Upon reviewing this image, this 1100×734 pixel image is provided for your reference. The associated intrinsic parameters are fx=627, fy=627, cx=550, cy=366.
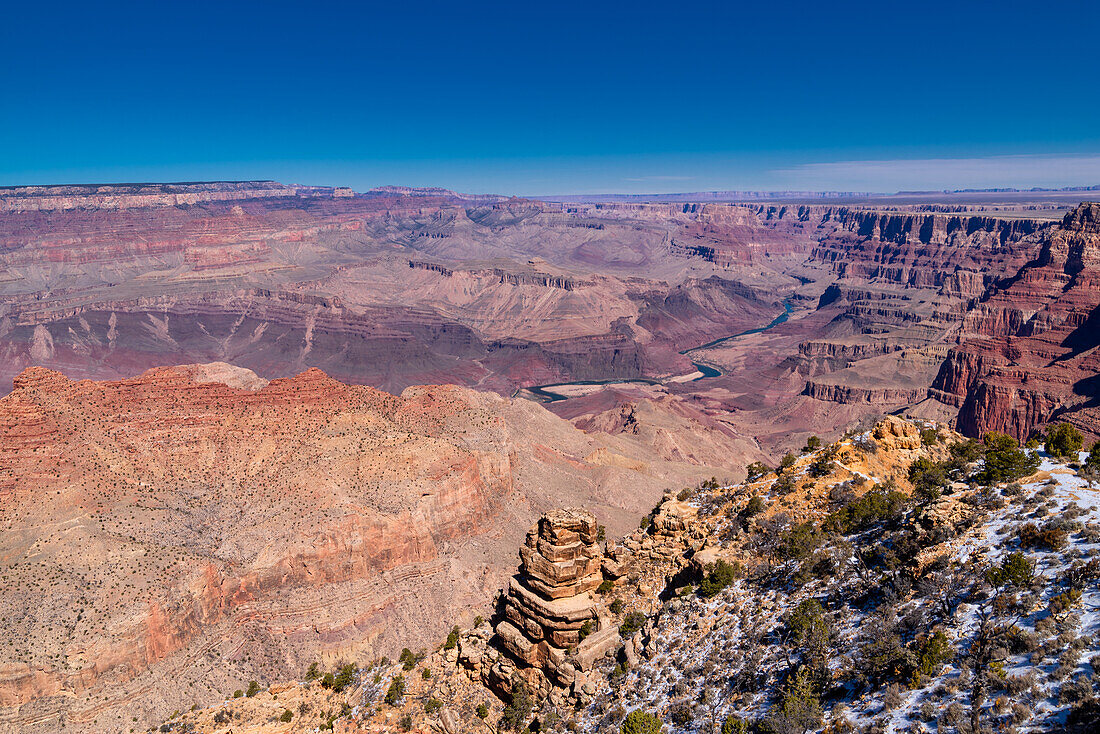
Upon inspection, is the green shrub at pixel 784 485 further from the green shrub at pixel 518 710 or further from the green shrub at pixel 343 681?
the green shrub at pixel 343 681

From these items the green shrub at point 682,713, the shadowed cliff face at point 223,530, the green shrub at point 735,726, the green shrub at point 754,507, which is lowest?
the shadowed cliff face at point 223,530

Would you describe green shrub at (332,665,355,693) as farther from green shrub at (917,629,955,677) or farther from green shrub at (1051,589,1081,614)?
green shrub at (1051,589,1081,614)

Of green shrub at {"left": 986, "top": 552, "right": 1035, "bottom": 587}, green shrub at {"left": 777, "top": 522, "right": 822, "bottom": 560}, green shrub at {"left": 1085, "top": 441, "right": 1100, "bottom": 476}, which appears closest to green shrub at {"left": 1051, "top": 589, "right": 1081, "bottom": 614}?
green shrub at {"left": 986, "top": 552, "right": 1035, "bottom": 587}

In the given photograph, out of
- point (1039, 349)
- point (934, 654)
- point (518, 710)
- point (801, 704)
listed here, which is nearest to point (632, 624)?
point (518, 710)

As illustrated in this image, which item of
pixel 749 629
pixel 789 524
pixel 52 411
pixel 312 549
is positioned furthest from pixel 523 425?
pixel 749 629

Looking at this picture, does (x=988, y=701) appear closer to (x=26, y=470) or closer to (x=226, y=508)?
(x=226, y=508)

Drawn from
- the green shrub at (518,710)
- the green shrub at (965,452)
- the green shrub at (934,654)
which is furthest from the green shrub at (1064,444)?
the green shrub at (518,710)
